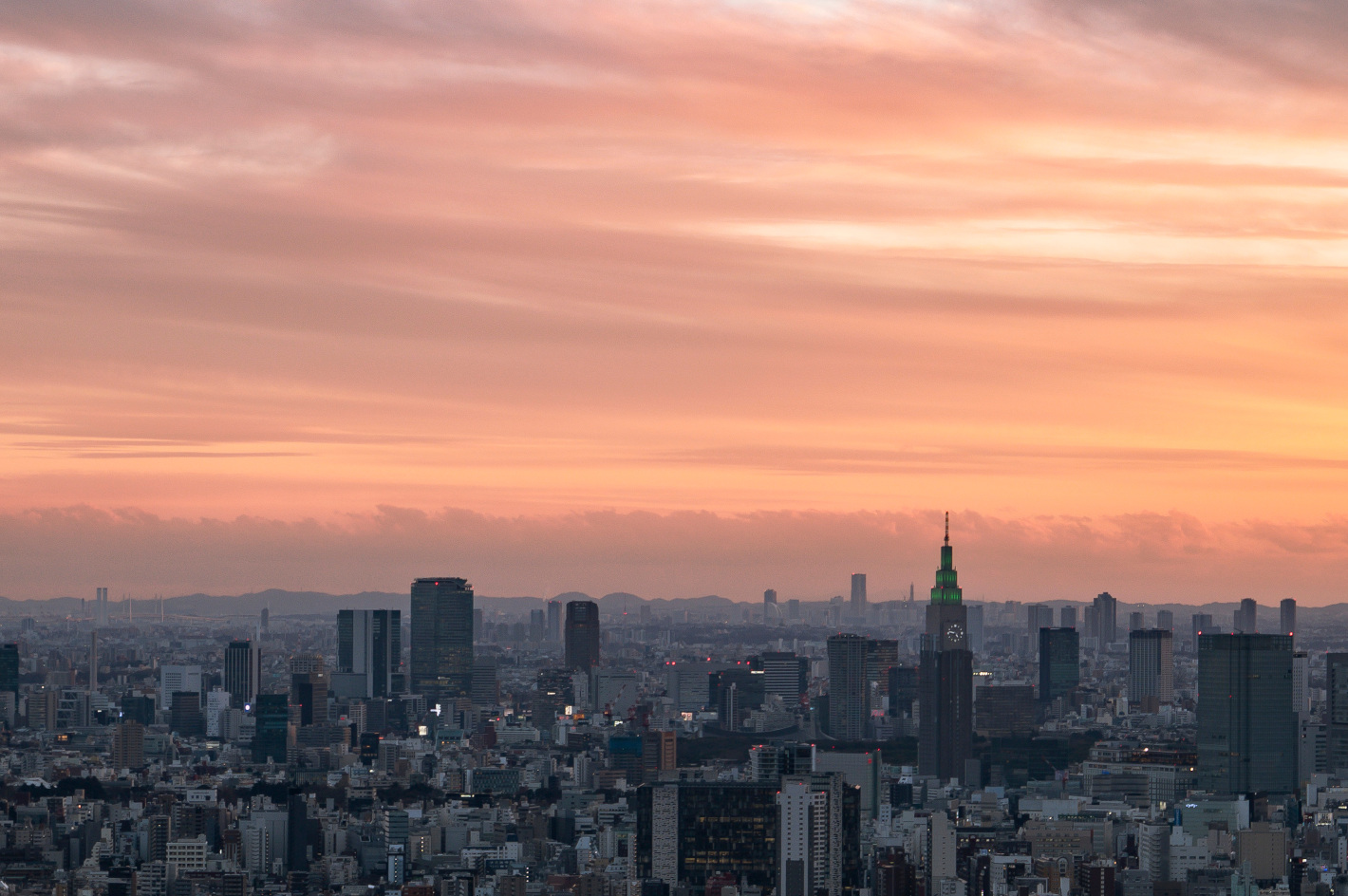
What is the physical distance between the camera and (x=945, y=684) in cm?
15725

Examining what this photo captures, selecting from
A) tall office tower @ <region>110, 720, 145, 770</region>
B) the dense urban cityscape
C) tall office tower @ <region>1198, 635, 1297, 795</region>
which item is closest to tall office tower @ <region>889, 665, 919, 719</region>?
the dense urban cityscape

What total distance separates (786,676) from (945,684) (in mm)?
33107

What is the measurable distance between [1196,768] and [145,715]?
80.1 metres

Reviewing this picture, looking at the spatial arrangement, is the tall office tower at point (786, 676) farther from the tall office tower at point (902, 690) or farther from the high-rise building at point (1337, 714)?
the high-rise building at point (1337, 714)

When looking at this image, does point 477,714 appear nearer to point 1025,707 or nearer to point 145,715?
point 145,715

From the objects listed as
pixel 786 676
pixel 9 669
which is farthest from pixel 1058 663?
pixel 9 669

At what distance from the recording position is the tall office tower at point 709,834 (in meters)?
74.8

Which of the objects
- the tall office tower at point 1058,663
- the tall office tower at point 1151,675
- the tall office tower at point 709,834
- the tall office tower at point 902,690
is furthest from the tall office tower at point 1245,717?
the tall office tower at point 709,834

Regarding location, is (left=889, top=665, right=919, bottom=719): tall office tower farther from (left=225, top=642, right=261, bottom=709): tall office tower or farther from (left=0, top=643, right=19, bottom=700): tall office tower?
(left=0, top=643, right=19, bottom=700): tall office tower

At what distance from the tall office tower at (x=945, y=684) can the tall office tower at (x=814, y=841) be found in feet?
218

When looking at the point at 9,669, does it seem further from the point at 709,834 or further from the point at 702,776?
the point at 709,834

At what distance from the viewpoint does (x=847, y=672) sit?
588ft

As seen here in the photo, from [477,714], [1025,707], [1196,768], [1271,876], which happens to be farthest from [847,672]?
[1271,876]

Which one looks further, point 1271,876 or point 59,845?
point 59,845
